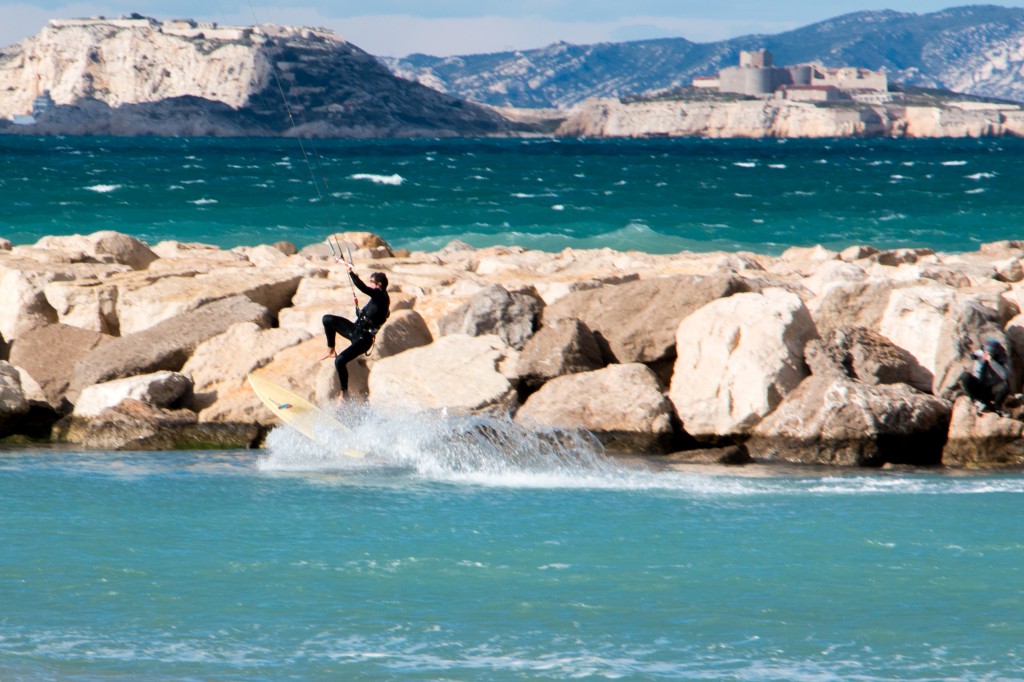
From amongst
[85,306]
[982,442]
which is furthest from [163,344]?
[982,442]

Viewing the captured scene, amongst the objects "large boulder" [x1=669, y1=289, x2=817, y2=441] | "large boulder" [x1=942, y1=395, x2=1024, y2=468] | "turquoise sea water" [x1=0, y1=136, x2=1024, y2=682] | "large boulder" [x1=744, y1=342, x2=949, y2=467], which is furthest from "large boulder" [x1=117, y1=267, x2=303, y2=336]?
"large boulder" [x1=942, y1=395, x2=1024, y2=468]

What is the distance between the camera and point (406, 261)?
2231cm

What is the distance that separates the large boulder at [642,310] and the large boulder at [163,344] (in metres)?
3.83

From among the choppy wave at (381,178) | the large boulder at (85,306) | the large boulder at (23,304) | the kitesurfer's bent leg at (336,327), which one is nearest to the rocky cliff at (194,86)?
the choppy wave at (381,178)

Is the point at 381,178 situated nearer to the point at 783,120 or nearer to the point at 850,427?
the point at 850,427

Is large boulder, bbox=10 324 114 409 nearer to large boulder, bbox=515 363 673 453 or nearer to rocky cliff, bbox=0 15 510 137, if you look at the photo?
large boulder, bbox=515 363 673 453

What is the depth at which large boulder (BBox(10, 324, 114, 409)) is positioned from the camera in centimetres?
1552

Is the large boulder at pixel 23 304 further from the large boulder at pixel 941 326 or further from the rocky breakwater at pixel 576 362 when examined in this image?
the large boulder at pixel 941 326

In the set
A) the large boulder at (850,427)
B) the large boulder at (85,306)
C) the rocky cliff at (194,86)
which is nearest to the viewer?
Answer: the large boulder at (850,427)

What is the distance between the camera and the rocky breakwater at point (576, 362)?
13.4m

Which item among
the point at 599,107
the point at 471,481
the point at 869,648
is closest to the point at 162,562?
the point at 471,481

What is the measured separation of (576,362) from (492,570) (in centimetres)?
520

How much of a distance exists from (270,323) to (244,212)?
87.8 ft

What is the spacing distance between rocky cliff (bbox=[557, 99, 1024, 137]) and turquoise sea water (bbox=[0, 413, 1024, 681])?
171948 mm
